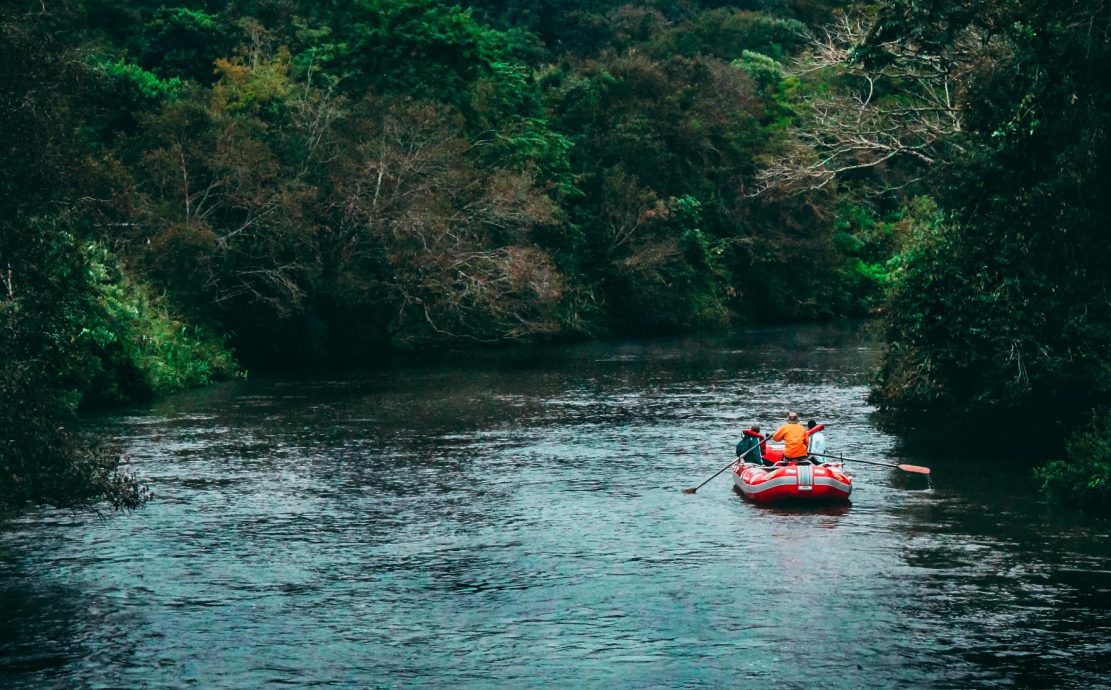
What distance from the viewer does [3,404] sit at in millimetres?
17156

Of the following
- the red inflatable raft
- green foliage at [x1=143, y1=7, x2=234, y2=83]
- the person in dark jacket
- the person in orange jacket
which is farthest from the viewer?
green foliage at [x1=143, y1=7, x2=234, y2=83]

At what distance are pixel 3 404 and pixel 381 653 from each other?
550 centimetres

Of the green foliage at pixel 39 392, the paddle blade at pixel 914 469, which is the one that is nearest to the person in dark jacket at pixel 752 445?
the paddle blade at pixel 914 469

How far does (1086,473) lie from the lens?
2428cm

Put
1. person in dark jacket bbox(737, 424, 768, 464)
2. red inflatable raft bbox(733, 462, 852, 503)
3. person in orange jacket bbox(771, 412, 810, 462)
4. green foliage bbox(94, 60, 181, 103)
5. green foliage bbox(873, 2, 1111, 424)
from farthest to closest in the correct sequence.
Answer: green foliage bbox(94, 60, 181, 103), person in dark jacket bbox(737, 424, 768, 464), person in orange jacket bbox(771, 412, 810, 462), red inflatable raft bbox(733, 462, 852, 503), green foliage bbox(873, 2, 1111, 424)

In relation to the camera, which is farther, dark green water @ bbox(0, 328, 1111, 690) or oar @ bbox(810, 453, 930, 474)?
oar @ bbox(810, 453, 930, 474)

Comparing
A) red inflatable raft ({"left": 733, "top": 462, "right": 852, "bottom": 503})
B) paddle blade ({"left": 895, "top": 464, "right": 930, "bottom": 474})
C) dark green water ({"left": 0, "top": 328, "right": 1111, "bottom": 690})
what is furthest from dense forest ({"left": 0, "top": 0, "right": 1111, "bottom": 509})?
red inflatable raft ({"left": 733, "top": 462, "right": 852, "bottom": 503})

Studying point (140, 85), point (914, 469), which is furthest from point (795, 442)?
point (140, 85)

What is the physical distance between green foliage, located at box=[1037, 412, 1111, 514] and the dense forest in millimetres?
77

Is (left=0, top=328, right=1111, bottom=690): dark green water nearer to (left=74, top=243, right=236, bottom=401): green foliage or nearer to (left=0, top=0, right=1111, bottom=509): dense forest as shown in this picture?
(left=0, top=0, right=1111, bottom=509): dense forest

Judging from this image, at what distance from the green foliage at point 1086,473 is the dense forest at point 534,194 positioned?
0.25 ft

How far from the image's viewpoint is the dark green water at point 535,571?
16312 millimetres

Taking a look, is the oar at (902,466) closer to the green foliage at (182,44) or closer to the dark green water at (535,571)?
the dark green water at (535,571)

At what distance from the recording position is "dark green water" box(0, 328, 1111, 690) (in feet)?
53.5
